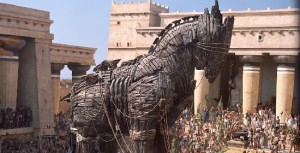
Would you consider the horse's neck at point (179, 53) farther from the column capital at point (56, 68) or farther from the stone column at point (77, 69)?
the stone column at point (77, 69)

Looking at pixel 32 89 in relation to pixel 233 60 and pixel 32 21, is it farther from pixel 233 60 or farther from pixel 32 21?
pixel 233 60

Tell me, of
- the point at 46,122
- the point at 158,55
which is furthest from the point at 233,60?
the point at 158,55

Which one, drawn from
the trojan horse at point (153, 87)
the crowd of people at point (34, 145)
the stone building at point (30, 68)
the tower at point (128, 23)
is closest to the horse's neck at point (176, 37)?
the trojan horse at point (153, 87)

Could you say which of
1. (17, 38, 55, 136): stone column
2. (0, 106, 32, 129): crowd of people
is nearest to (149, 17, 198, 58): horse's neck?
(0, 106, 32, 129): crowd of people

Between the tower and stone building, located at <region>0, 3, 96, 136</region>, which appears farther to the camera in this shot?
the tower

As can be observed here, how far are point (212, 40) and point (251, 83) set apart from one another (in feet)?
74.1

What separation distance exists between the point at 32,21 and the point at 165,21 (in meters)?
12.1

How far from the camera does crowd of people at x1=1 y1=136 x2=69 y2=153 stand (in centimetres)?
2117

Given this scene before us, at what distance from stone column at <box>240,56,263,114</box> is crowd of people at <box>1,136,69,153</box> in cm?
1184

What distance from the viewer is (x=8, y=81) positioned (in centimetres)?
2598

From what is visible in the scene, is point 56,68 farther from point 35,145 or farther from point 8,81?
point 35,145

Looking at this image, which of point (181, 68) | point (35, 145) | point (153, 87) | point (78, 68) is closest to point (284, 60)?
point (35, 145)

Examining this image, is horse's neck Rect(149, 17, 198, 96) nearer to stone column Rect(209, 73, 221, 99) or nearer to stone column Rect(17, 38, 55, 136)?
stone column Rect(17, 38, 55, 136)

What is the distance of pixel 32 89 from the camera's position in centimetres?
2538
